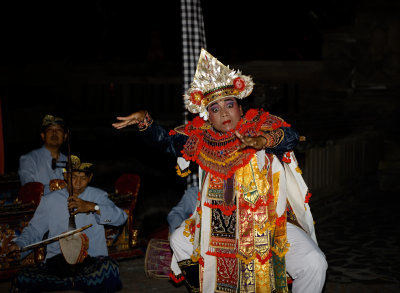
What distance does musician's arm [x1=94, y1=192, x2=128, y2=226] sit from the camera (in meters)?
5.63

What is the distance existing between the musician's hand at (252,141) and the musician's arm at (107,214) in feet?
7.55

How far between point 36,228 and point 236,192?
236cm

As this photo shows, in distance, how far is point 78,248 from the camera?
542 cm

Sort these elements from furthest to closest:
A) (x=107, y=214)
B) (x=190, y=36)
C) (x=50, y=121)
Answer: (x=190, y=36), (x=50, y=121), (x=107, y=214)

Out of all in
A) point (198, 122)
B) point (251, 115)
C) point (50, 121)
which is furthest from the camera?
point (50, 121)

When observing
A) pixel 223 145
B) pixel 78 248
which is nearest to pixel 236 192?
pixel 223 145

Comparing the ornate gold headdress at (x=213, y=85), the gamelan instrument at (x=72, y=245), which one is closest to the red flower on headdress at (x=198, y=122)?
the ornate gold headdress at (x=213, y=85)

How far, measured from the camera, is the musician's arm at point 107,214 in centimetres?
563

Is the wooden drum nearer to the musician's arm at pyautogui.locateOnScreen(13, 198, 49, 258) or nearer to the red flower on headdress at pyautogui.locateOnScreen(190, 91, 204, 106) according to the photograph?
the musician's arm at pyautogui.locateOnScreen(13, 198, 49, 258)

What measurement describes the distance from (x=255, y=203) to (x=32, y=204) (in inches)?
120

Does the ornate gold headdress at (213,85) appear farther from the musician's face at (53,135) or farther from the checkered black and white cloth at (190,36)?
the musician's face at (53,135)

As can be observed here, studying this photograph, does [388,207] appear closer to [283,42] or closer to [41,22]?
[283,42]

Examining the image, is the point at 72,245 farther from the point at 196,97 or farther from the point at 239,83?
the point at 239,83

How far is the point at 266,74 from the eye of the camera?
17.0m
